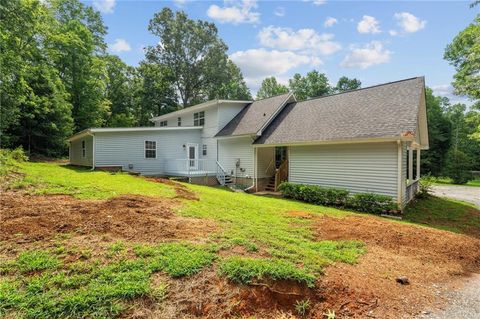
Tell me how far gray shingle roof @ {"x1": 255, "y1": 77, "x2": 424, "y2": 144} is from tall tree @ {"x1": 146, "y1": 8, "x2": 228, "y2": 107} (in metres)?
25.4

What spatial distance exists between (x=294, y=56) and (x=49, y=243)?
61.6 feet

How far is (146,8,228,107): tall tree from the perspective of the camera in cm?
3841

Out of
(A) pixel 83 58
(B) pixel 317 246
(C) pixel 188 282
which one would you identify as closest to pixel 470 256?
(B) pixel 317 246

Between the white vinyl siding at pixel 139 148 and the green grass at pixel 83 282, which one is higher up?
the white vinyl siding at pixel 139 148

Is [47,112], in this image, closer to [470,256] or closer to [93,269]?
[93,269]

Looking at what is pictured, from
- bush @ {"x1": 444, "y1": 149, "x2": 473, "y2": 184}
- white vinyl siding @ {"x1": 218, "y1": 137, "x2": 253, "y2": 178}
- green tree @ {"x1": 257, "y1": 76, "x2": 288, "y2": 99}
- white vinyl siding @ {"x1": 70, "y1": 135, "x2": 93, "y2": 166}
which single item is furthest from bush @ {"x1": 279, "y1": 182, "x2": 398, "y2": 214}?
green tree @ {"x1": 257, "y1": 76, "x2": 288, "y2": 99}

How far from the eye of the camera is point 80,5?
3116 cm

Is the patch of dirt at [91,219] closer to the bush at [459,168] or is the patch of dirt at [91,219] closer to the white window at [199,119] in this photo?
the white window at [199,119]

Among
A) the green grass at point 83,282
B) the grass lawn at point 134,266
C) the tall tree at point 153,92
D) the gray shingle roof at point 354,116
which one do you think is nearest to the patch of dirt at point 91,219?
the grass lawn at point 134,266

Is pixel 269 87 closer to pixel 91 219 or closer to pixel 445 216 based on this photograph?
pixel 445 216

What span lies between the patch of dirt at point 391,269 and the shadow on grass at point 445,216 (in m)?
2.06

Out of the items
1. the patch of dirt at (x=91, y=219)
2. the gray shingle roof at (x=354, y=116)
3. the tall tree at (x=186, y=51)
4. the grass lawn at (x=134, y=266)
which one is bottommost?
the grass lawn at (x=134, y=266)

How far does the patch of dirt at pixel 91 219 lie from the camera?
4.69 meters

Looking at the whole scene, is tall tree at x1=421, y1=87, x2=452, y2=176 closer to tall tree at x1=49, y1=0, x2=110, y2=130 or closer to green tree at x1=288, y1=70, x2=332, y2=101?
green tree at x1=288, y1=70, x2=332, y2=101
